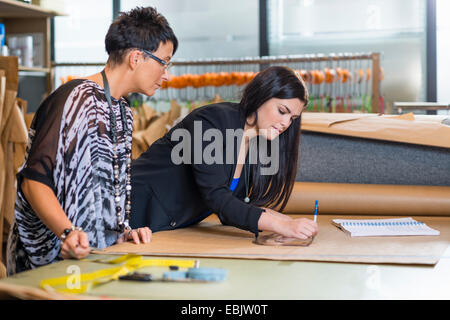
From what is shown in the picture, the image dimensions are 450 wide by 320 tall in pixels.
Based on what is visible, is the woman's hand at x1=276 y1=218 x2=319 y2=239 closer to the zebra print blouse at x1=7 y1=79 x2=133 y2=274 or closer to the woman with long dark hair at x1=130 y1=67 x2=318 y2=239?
the woman with long dark hair at x1=130 y1=67 x2=318 y2=239

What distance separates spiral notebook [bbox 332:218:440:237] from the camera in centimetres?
160

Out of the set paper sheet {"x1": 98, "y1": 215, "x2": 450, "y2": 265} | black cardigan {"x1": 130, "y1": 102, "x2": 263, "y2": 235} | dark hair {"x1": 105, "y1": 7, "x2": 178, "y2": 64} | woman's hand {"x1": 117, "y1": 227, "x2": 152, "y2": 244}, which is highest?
dark hair {"x1": 105, "y1": 7, "x2": 178, "y2": 64}

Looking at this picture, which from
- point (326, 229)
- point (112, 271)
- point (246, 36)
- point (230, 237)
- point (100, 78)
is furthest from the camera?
point (246, 36)

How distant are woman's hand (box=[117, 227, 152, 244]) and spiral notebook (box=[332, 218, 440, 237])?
1.92 feet

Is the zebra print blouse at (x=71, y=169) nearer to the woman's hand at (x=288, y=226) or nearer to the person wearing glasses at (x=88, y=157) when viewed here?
the person wearing glasses at (x=88, y=157)

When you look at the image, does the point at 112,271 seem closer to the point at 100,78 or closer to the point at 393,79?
the point at 100,78

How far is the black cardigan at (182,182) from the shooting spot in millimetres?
1604

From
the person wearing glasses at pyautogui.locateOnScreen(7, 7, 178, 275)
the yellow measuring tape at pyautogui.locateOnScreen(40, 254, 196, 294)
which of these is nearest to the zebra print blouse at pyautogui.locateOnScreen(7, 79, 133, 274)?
the person wearing glasses at pyautogui.locateOnScreen(7, 7, 178, 275)

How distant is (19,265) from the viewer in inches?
58.3

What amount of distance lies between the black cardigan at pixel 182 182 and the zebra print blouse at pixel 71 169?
208mm

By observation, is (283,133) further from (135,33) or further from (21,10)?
(21,10)

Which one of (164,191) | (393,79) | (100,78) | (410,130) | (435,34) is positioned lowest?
(164,191)

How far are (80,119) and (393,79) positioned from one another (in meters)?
3.58

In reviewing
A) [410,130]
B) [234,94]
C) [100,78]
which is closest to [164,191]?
[100,78]
